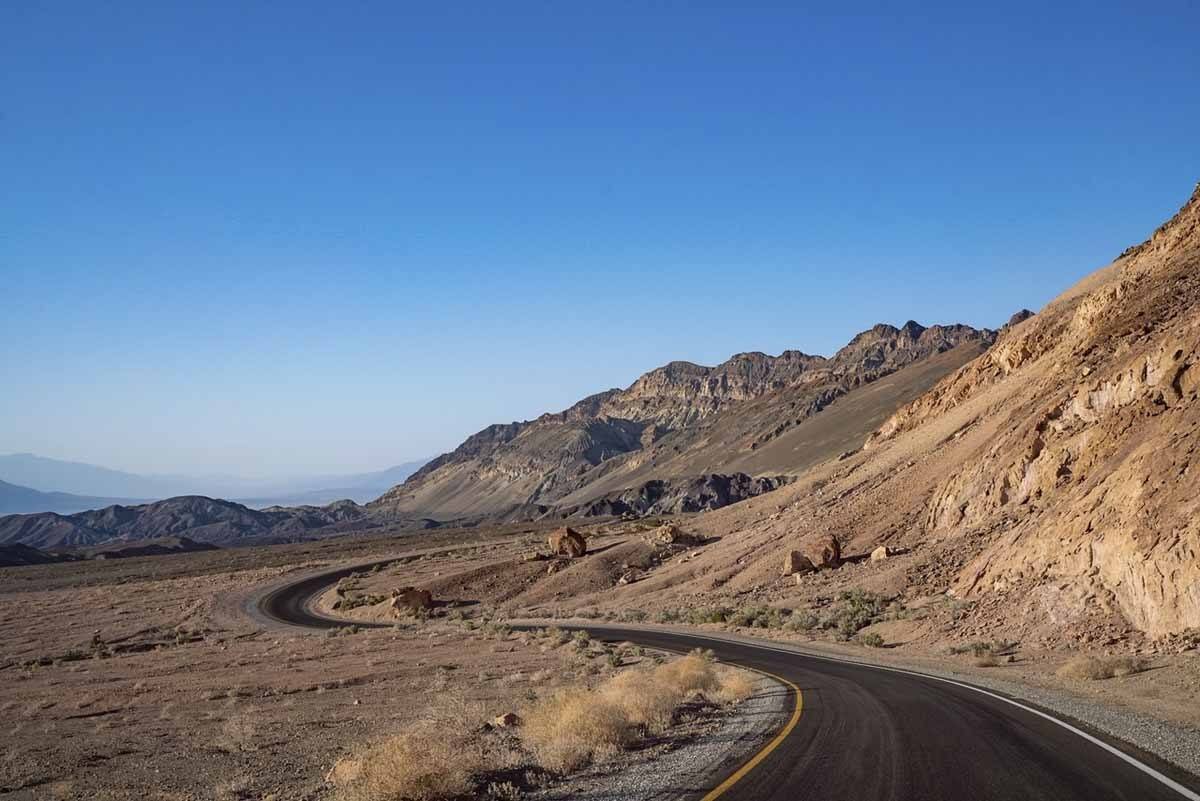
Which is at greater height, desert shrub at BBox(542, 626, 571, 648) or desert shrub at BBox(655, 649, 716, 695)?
desert shrub at BBox(655, 649, 716, 695)

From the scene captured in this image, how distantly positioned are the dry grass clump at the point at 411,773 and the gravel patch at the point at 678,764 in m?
1.01

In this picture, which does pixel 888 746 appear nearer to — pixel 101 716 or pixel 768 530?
pixel 101 716

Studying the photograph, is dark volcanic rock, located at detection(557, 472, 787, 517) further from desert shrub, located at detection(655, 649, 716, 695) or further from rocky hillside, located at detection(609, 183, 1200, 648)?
desert shrub, located at detection(655, 649, 716, 695)

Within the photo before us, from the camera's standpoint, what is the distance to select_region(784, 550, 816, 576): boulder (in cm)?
3862

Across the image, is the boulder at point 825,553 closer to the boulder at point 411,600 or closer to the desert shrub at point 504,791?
the boulder at point 411,600

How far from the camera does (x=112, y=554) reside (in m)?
112

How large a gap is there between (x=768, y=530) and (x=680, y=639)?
18.8 meters

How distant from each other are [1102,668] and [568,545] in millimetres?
44620

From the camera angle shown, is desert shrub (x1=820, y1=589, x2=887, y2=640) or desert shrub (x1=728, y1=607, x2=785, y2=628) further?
desert shrub (x1=728, y1=607, x2=785, y2=628)

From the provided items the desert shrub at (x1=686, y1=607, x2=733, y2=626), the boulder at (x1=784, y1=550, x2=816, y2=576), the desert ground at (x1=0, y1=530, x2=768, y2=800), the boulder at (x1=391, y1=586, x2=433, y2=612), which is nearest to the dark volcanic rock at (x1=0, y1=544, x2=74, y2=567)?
the desert ground at (x1=0, y1=530, x2=768, y2=800)

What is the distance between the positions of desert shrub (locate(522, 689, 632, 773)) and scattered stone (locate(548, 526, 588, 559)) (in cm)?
4575

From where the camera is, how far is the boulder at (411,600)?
47.1 m

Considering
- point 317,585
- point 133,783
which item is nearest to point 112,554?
point 317,585

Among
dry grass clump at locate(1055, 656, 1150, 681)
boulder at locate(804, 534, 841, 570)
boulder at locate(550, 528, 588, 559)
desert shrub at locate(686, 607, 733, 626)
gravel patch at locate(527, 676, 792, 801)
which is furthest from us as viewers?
boulder at locate(550, 528, 588, 559)
